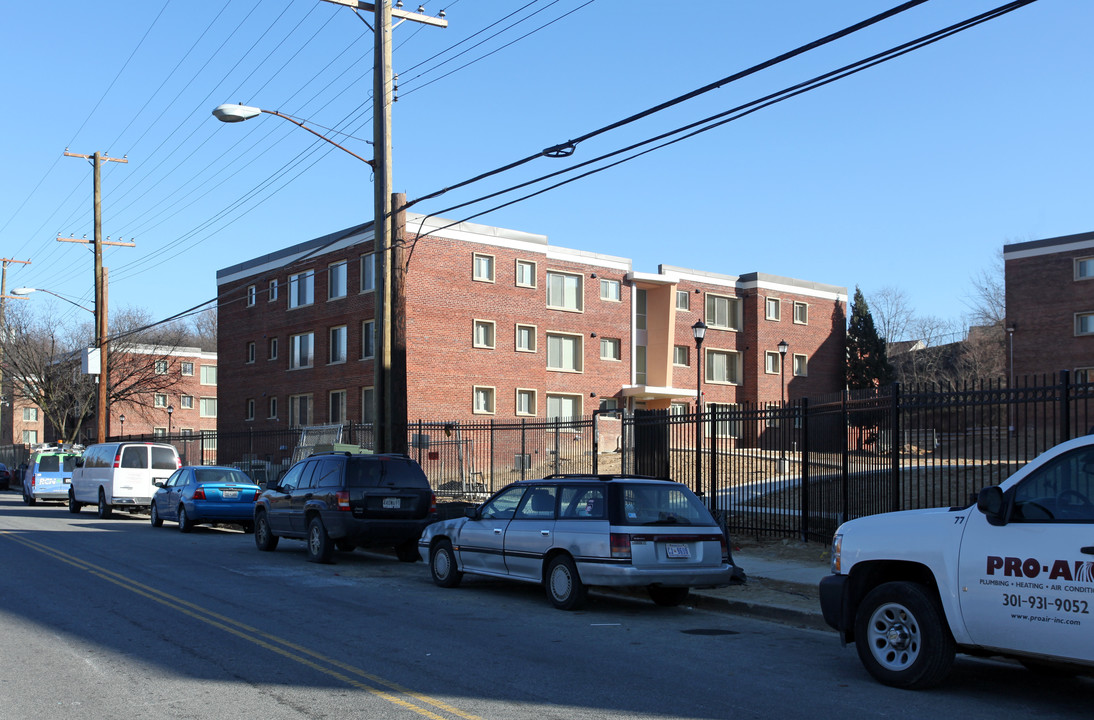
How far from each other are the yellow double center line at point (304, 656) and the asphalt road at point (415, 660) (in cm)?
3

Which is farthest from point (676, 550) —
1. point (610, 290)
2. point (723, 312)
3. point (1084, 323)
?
point (723, 312)

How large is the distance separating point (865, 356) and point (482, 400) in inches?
1007

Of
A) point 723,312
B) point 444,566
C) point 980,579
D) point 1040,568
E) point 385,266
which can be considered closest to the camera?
point 1040,568

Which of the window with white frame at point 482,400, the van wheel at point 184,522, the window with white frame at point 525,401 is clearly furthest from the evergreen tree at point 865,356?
the van wheel at point 184,522

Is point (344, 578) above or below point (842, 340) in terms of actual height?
below

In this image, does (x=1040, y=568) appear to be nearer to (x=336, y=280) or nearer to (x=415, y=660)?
(x=415, y=660)

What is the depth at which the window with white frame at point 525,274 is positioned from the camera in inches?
1688

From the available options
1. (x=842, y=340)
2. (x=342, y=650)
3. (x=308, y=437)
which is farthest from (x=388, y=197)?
(x=842, y=340)

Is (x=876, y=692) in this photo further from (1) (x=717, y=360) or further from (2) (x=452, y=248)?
(1) (x=717, y=360)

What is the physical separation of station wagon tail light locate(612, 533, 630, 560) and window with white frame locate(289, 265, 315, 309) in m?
35.6

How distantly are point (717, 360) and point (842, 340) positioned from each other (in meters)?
9.45

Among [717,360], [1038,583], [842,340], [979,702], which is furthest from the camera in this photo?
[842,340]

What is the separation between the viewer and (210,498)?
22.0 m

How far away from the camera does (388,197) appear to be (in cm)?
1984
